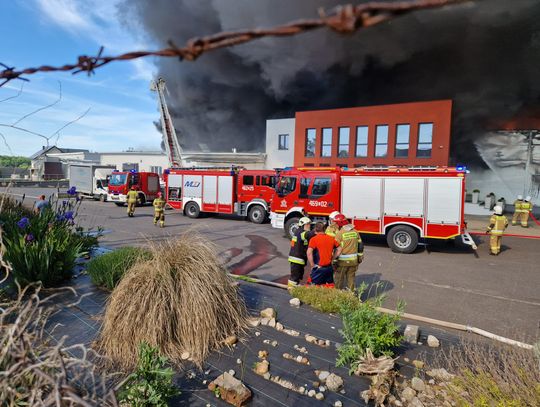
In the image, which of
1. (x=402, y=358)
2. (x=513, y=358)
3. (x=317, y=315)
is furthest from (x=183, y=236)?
(x=513, y=358)

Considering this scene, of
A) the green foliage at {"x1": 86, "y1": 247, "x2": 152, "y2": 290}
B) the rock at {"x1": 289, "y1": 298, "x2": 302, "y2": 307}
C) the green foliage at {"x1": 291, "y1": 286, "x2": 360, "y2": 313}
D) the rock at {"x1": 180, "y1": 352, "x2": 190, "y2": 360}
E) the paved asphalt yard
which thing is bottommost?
the paved asphalt yard

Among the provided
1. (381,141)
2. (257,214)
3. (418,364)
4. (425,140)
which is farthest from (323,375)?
(381,141)

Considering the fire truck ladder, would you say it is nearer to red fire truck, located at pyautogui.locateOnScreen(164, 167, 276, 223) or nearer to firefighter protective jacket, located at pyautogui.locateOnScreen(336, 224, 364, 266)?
red fire truck, located at pyautogui.locateOnScreen(164, 167, 276, 223)

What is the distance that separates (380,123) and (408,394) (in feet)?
75.4

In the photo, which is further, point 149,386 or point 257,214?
point 257,214

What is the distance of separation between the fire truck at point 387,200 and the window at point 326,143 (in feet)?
47.7

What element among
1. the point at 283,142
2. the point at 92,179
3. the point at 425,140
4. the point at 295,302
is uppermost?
the point at 283,142

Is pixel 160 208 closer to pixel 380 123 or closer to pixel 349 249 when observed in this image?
pixel 349 249

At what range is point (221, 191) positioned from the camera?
16078mm

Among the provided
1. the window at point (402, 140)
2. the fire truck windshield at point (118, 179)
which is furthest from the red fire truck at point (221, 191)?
the window at point (402, 140)

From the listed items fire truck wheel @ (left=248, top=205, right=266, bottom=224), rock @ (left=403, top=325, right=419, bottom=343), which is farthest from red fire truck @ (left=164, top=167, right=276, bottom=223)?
rock @ (left=403, top=325, right=419, bottom=343)

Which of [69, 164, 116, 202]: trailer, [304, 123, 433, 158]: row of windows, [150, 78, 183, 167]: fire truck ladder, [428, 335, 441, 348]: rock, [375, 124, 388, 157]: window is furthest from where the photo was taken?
[150, 78, 183, 167]: fire truck ladder

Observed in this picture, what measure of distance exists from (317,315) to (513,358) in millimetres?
2004

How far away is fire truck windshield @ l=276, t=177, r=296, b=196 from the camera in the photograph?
1180 cm
